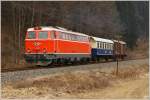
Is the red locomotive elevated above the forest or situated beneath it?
situated beneath

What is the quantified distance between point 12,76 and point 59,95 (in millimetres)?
4125

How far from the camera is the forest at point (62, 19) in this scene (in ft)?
124

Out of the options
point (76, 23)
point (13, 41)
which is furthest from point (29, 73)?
point (76, 23)

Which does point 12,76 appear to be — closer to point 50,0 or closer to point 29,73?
point 29,73

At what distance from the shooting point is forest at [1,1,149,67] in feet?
124

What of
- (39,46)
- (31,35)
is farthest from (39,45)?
(31,35)

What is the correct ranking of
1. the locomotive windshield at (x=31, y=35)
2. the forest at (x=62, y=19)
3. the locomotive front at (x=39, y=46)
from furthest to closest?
the forest at (x=62, y=19) < the locomotive windshield at (x=31, y=35) < the locomotive front at (x=39, y=46)

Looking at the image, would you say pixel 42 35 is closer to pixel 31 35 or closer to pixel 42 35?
pixel 42 35

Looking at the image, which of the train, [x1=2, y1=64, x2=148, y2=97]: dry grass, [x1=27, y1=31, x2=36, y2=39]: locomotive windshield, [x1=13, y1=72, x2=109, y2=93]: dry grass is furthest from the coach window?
[x1=13, y1=72, x2=109, y2=93]: dry grass

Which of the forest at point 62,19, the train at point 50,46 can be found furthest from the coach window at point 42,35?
the forest at point 62,19

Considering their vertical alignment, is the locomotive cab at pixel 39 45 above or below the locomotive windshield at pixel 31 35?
below

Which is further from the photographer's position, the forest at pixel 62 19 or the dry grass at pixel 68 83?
the forest at pixel 62 19

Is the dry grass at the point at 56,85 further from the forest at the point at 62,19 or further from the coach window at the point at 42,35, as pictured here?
the forest at the point at 62,19

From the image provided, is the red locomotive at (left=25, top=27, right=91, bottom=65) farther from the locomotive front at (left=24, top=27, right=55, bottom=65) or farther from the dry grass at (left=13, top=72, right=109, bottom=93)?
the dry grass at (left=13, top=72, right=109, bottom=93)
